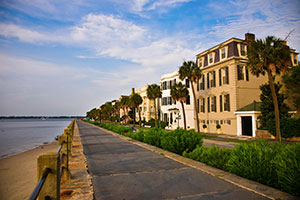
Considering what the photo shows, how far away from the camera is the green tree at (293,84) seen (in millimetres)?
30411

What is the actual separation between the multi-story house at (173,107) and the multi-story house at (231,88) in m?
6.36

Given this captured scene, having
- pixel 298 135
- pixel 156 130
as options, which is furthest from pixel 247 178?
pixel 298 135

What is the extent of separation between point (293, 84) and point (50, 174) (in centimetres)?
3689

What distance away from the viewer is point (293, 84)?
3141 cm

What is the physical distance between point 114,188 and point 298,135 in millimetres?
23807

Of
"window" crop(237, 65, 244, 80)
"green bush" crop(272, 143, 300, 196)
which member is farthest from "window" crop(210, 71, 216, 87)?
"green bush" crop(272, 143, 300, 196)

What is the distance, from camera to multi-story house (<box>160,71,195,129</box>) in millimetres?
42031

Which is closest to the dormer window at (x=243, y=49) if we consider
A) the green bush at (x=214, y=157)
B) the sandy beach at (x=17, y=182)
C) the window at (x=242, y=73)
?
the window at (x=242, y=73)

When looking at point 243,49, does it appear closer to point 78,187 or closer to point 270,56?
point 270,56

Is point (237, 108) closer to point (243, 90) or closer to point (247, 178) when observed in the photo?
point (243, 90)

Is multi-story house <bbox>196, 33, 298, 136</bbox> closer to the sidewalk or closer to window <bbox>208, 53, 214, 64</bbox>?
window <bbox>208, 53, 214, 64</bbox>

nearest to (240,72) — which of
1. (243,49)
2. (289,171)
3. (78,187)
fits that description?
(243,49)

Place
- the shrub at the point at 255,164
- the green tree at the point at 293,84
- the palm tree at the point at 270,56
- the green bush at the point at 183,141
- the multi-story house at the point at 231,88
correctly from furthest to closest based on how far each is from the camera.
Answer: the green tree at the point at 293,84 → the multi-story house at the point at 231,88 → the palm tree at the point at 270,56 → the green bush at the point at 183,141 → the shrub at the point at 255,164

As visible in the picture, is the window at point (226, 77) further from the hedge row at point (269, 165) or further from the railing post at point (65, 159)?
the railing post at point (65, 159)
